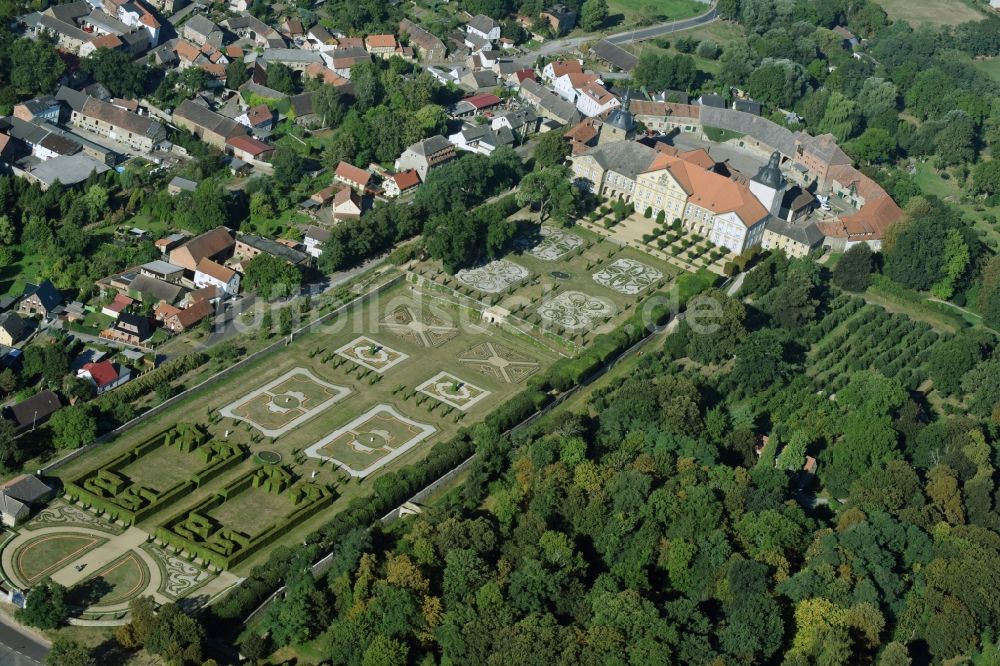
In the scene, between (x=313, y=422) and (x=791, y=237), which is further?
(x=791, y=237)

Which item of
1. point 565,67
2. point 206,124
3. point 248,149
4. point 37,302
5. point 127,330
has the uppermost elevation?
point 565,67

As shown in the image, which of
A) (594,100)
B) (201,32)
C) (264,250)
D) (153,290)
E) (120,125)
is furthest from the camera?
(201,32)

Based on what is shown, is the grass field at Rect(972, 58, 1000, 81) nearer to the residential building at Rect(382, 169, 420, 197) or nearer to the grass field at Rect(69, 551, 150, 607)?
the residential building at Rect(382, 169, 420, 197)

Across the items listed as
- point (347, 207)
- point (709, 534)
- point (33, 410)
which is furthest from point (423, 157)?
point (709, 534)

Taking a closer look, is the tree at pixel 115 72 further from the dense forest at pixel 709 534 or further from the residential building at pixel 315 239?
the dense forest at pixel 709 534

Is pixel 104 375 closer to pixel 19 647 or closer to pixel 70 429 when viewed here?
pixel 70 429
